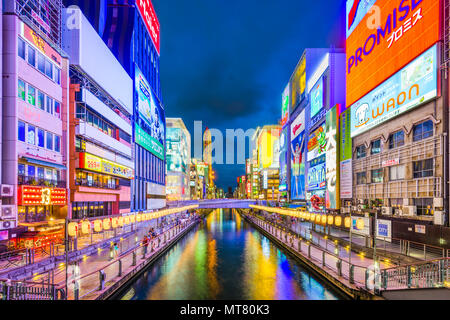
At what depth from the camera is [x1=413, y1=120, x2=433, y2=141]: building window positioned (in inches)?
1059

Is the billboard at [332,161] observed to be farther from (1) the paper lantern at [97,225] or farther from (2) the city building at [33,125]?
(2) the city building at [33,125]

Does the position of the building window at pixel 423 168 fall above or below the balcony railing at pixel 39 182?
above

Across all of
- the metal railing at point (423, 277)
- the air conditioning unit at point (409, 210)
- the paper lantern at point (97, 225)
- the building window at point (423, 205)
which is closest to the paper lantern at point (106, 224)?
the paper lantern at point (97, 225)

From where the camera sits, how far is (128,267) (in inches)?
854

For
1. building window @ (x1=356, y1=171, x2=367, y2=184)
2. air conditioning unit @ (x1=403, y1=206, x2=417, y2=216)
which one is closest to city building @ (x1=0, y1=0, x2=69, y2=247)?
air conditioning unit @ (x1=403, y1=206, x2=417, y2=216)

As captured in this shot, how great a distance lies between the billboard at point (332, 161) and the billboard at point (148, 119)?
121 ft

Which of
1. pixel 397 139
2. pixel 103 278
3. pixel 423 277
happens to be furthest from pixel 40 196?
pixel 397 139

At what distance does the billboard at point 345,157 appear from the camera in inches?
1713

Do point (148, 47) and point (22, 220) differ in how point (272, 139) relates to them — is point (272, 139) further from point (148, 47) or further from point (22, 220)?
point (22, 220)

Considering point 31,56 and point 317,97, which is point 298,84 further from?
point 31,56

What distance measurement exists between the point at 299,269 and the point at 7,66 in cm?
2901
